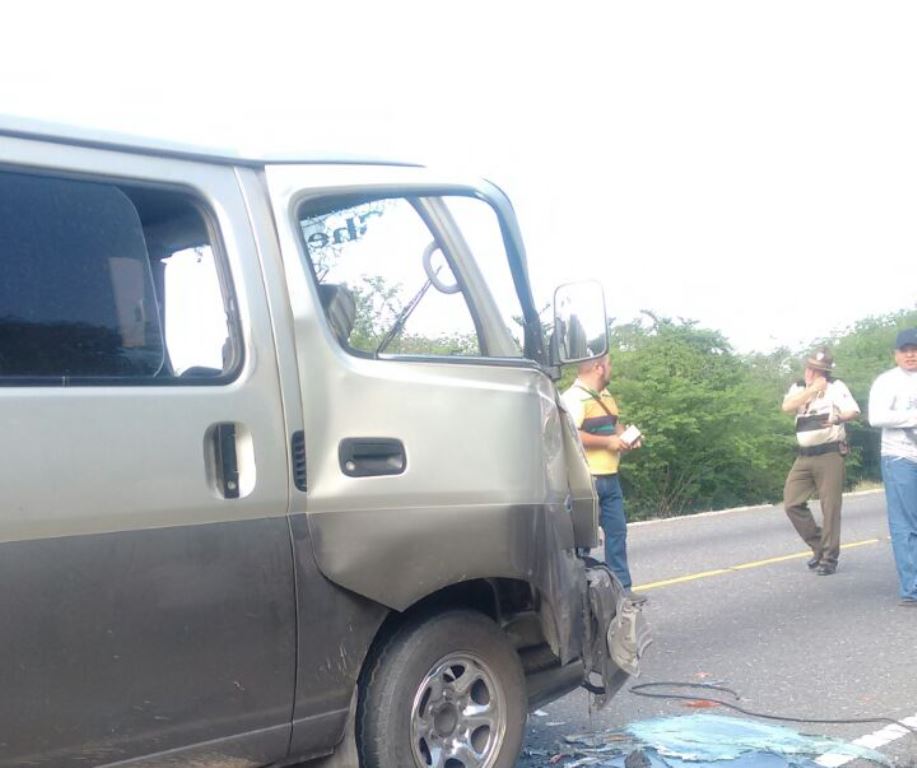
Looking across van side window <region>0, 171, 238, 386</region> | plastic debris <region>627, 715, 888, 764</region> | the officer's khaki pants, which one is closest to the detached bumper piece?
plastic debris <region>627, 715, 888, 764</region>

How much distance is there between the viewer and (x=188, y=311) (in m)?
3.63

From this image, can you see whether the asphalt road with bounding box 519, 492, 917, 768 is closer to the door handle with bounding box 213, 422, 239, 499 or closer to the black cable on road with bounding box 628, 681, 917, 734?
the black cable on road with bounding box 628, 681, 917, 734

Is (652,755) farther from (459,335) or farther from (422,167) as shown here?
(422,167)

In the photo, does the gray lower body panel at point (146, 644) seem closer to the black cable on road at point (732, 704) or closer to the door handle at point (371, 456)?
the door handle at point (371, 456)

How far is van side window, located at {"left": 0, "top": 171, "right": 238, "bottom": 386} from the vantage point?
3244mm

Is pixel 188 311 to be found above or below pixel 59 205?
below

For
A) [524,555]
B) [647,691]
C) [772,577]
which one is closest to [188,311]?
[524,555]

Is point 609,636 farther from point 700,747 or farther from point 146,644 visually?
point 146,644

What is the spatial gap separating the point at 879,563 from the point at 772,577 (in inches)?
51.3

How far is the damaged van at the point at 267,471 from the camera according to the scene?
10.5ft

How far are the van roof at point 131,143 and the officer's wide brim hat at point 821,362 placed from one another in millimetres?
7132

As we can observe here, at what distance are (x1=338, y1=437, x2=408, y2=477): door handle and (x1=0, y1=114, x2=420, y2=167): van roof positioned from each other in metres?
0.95

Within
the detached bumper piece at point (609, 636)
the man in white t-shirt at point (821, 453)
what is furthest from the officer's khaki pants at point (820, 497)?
the detached bumper piece at point (609, 636)

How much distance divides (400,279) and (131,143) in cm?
110
